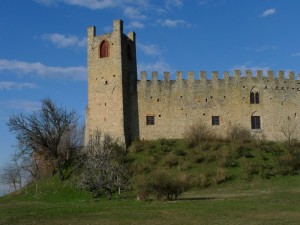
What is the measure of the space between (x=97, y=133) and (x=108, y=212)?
70.8ft

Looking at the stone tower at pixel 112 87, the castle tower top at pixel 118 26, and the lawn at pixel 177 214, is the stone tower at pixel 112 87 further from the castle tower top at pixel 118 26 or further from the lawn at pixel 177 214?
the lawn at pixel 177 214

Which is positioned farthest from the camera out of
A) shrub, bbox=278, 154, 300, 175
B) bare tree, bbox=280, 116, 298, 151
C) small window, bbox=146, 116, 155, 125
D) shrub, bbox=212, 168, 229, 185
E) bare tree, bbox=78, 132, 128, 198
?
small window, bbox=146, 116, 155, 125

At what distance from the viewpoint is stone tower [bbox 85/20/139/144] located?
40.1 metres

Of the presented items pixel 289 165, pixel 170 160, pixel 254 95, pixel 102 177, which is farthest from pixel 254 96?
pixel 102 177

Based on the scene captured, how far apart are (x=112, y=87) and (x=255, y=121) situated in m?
14.0

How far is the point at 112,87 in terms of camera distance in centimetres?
4050

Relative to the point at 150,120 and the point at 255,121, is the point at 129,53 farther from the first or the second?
the point at 255,121

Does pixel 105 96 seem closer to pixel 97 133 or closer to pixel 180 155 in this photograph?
pixel 97 133

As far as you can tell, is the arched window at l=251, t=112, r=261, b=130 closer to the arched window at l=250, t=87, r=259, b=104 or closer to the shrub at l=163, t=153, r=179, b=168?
the arched window at l=250, t=87, r=259, b=104

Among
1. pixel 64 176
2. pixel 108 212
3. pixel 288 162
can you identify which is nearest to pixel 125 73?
pixel 64 176

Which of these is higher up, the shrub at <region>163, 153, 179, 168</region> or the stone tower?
the stone tower

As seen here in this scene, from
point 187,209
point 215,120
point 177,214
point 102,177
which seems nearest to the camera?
point 177,214

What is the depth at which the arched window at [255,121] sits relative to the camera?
138ft

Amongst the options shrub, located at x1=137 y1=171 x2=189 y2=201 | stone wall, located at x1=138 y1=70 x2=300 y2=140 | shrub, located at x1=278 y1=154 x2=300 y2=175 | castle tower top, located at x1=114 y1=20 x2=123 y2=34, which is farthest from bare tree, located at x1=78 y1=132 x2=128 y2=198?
castle tower top, located at x1=114 y1=20 x2=123 y2=34
